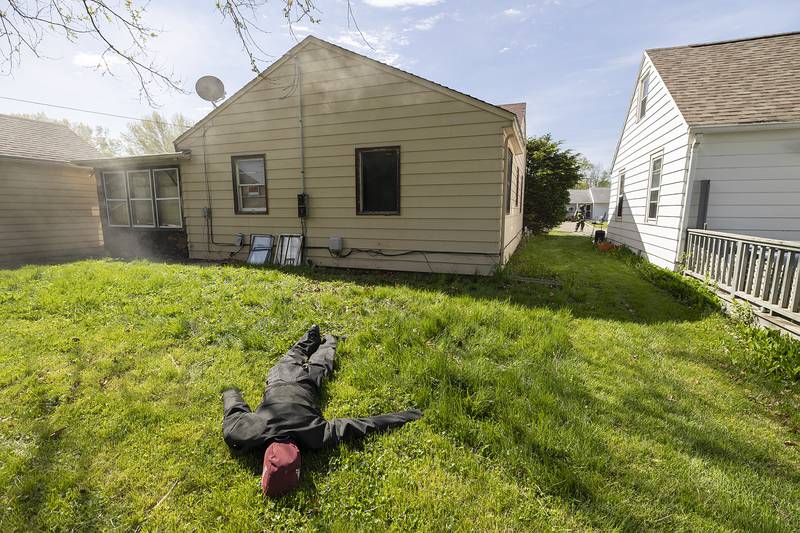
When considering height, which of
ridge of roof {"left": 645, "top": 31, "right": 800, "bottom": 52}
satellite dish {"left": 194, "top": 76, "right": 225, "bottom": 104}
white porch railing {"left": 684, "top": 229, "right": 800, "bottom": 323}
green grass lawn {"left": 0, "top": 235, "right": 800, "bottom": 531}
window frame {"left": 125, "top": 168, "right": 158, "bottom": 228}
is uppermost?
ridge of roof {"left": 645, "top": 31, "right": 800, "bottom": 52}

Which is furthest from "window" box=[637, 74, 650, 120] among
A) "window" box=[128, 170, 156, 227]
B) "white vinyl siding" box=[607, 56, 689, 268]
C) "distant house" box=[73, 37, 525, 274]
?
"window" box=[128, 170, 156, 227]

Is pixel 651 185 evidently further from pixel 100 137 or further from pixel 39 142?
pixel 100 137

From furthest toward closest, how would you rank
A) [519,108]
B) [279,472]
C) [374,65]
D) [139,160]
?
[519,108] → [139,160] → [374,65] → [279,472]

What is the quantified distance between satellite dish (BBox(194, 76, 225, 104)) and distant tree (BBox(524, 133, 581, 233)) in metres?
14.7

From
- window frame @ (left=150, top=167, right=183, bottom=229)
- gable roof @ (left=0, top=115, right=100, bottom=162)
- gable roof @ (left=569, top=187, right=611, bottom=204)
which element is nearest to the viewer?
window frame @ (left=150, top=167, right=183, bottom=229)

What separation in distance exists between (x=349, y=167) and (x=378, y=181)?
2.41 ft

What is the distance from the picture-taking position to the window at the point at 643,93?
31.9 feet

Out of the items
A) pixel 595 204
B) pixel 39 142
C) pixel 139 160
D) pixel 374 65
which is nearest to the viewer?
pixel 374 65

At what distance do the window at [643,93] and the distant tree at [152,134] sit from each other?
132 feet

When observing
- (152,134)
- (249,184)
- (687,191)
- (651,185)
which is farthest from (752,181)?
(152,134)

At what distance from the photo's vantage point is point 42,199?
430 inches

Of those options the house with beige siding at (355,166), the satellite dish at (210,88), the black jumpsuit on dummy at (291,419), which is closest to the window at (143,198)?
the house with beige siding at (355,166)

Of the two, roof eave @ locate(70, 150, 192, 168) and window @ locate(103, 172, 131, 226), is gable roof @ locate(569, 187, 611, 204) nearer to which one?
roof eave @ locate(70, 150, 192, 168)

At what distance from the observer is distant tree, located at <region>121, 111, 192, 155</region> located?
36.2 meters
